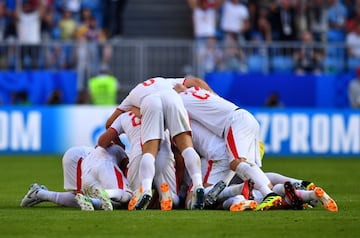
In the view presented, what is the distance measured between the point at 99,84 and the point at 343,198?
13722 millimetres

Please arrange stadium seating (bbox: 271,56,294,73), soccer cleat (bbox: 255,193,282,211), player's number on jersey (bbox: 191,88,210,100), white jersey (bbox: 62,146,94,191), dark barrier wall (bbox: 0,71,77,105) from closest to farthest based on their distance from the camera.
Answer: soccer cleat (bbox: 255,193,282,211), white jersey (bbox: 62,146,94,191), player's number on jersey (bbox: 191,88,210,100), dark barrier wall (bbox: 0,71,77,105), stadium seating (bbox: 271,56,294,73)

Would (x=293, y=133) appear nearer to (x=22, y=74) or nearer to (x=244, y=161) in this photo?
(x=22, y=74)

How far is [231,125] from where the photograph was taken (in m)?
13.7

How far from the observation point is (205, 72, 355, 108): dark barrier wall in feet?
94.6

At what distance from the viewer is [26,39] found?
28.9 meters

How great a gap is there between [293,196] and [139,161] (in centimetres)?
199

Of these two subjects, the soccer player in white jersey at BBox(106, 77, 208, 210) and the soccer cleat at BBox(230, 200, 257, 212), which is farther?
the soccer player in white jersey at BBox(106, 77, 208, 210)

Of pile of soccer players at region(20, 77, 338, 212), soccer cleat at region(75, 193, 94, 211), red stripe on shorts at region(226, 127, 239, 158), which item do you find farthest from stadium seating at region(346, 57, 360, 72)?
soccer cleat at region(75, 193, 94, 211)

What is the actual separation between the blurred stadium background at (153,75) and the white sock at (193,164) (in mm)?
14628

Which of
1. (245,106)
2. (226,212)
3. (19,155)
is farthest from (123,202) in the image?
(245,106)

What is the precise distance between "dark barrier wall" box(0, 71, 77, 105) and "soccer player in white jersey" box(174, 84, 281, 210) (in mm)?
14409

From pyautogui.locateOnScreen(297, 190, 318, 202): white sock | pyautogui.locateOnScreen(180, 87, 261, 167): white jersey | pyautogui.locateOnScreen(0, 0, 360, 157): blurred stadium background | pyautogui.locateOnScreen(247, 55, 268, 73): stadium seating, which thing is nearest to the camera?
pyautogui.locateOnScreen(297, 190, 318, 202): white sock

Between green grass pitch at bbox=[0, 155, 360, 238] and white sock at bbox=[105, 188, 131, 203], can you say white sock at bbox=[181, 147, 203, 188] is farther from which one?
white sock at bbox=[105, 188, 131, 203]

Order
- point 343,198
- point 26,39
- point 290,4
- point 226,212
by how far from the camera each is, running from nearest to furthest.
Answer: point 226,212, point 343,198, point 26,39, point 290,4
